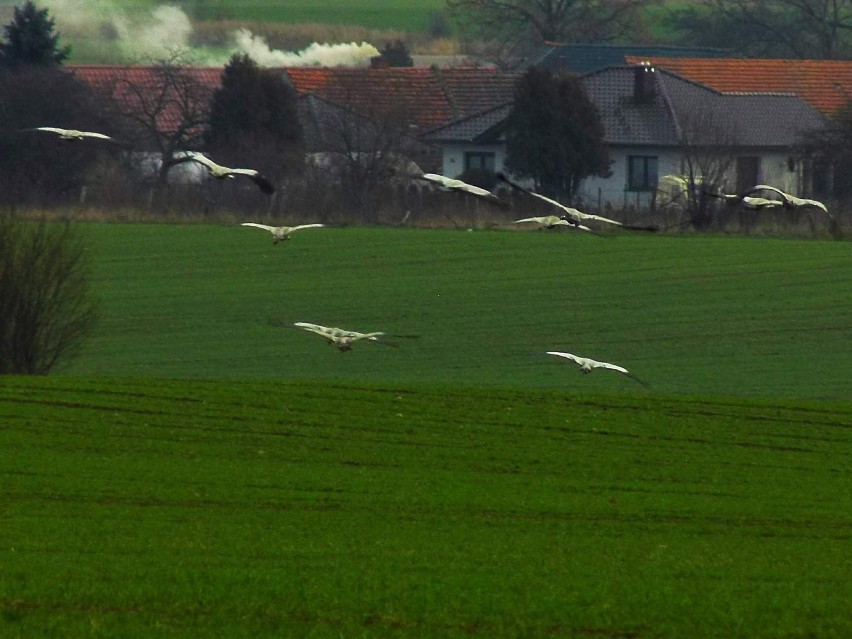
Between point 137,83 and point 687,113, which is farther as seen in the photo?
point 137,83

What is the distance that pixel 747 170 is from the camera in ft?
217

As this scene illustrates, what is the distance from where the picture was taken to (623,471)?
21.3m

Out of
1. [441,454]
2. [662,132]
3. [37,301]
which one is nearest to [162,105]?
[662,132]

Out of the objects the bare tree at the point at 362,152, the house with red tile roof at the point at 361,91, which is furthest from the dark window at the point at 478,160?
the bare tree at the point at 362,152

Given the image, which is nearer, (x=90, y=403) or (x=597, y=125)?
(x=90, y=403)

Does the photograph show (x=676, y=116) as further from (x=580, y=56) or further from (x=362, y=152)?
(x=580, y=56)

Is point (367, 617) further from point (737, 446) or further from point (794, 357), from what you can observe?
point (794, 357)

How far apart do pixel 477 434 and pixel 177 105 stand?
49.0 m

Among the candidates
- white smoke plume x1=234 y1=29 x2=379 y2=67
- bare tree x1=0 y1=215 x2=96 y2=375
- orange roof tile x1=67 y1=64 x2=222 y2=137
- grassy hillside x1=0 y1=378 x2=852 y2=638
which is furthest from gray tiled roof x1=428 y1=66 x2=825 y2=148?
grassy hillside x1=0 y1=378 x2=852 y2=638

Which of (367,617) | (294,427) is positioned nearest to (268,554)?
(367,617)

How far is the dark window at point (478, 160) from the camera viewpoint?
69.4m

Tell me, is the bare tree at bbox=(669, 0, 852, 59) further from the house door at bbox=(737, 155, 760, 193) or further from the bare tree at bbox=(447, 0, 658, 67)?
the house door at bbox=(737, 155, 760, 193)

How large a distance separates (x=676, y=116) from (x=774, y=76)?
1160cm

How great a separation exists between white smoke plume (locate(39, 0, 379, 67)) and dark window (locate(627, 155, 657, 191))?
15.4 metres
